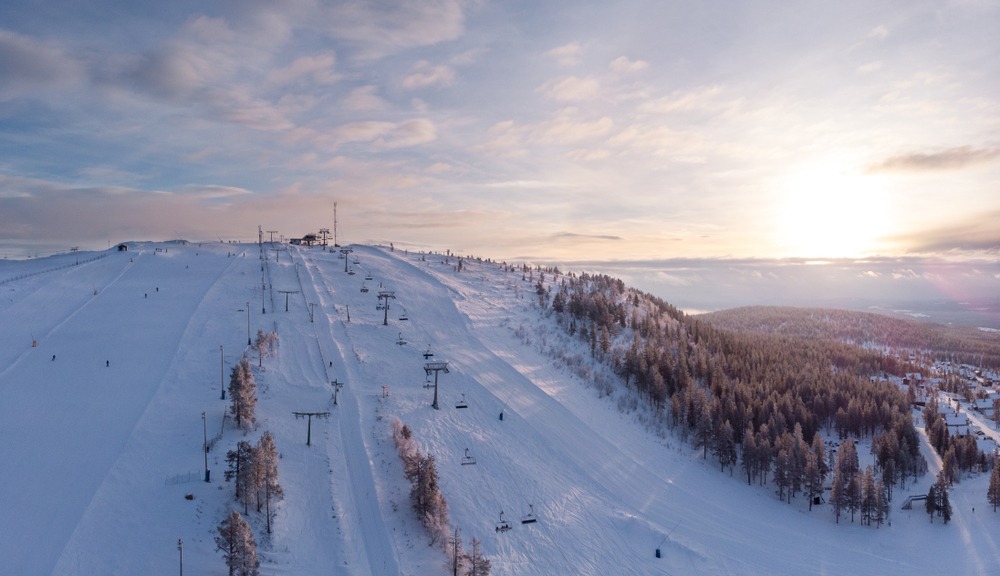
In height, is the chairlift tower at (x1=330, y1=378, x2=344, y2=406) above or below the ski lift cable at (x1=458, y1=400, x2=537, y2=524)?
above

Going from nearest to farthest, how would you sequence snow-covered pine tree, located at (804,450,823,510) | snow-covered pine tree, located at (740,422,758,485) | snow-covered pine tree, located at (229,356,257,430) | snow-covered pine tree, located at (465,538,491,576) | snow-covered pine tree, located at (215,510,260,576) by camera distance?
snow-covered pine tree, located at (215,510,260,576) < snow-covered pine tree, located at (465,538,491,576) < snow-covered pine tree, located at (229,356,257,430) < snow-covered pine tree, located at (804,450,823,510) < snow-covered pine tree, located at (740,422,758,485)

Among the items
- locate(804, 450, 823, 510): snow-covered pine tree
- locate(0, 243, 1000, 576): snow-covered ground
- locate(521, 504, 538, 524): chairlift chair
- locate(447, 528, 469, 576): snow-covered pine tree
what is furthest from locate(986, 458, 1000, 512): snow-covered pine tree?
locate(447, 528, 469, 576): snow-covered pine tree

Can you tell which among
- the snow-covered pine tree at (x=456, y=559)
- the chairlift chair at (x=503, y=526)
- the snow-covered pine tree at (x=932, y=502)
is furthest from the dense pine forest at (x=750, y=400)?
the snow-covered pine tree at (x=456, y=559)

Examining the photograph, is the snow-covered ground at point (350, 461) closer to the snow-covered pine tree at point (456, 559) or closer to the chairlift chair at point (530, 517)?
the chairlift chair at point (530, 517)

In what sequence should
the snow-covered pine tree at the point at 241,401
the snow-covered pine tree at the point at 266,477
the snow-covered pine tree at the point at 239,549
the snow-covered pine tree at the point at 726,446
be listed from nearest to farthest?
the snow-covered pine tree at the point at 239,549, the snow-covered pine tree at the point at 266,477, the snow-covered pine tree at the point at 241,401, the snow-covered pine tree at the point at 726,446

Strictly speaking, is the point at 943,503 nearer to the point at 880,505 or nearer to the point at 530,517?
the point at 880,505

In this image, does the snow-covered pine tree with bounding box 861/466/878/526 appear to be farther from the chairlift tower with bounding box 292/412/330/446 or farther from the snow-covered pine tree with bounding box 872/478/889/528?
the chairlift tower with bounding box 292/412/330/446

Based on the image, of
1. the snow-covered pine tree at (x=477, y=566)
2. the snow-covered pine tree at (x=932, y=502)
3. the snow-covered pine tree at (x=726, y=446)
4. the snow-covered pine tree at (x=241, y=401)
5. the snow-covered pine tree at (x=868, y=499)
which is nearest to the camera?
the snow-covered pine tree at (x=477, y=566)

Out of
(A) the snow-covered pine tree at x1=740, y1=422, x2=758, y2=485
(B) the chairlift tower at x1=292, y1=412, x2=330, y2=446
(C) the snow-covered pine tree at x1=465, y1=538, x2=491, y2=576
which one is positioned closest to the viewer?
(C) the snow-covered pine tree at x1=465, y1=538, x2=491, y2=576

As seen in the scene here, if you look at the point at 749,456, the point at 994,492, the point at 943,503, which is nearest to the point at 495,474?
the point at 749,456

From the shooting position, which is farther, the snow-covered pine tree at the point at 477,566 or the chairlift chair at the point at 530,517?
the chairlift chair at the point at 530,517
